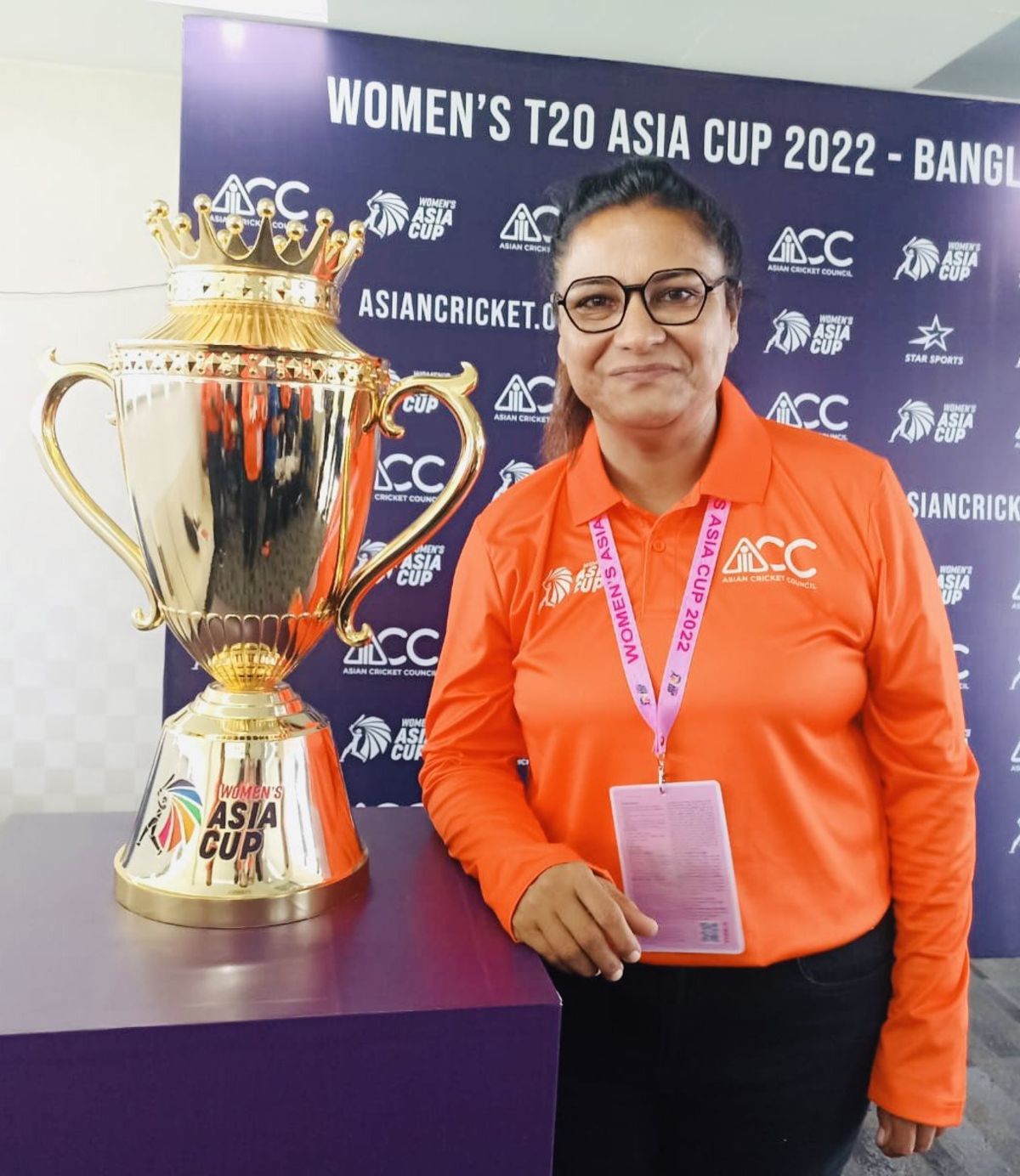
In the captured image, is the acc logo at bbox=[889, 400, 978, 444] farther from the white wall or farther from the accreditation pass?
the white wall

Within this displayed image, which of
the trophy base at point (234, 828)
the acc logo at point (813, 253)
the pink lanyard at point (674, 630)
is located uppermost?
the acc logo at point (813, 253)

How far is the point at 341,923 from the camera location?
80 cm

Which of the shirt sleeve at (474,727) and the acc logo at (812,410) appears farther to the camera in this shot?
the acc logo at (812,410)

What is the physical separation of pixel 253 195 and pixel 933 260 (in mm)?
1465

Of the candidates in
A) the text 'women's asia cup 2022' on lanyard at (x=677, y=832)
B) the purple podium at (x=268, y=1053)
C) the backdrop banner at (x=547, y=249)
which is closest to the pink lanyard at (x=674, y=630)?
the text 'women's asia cup 2022' on lanyard at (x=677, y=832)

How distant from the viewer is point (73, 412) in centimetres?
245

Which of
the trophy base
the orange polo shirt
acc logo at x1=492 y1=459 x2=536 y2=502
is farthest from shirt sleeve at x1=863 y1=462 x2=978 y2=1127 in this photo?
acc logo at x1=492 y1=459 x2=536 y2=502

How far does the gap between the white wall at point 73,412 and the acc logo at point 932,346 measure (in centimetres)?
181

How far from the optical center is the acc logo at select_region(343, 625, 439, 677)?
2.11 m

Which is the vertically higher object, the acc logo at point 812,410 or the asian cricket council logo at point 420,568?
the acc logo at point 812,410

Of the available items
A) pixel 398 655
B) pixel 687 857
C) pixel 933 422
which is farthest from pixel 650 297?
pixel 933 422

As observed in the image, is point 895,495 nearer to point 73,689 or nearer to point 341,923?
point 341,923

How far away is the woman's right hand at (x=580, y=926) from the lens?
78cm

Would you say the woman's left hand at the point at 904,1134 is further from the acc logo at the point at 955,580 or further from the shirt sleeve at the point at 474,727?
the acc logo at the point at 955,580
